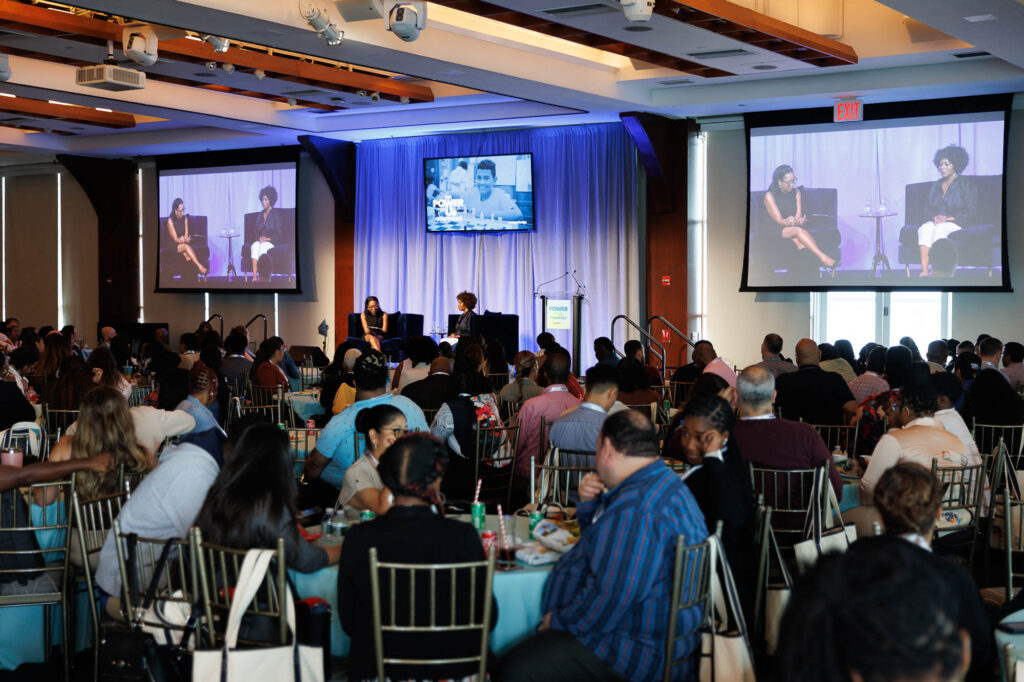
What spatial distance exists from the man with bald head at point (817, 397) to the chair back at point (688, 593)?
4386 millimetres

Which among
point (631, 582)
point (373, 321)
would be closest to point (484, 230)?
point (373, 321)

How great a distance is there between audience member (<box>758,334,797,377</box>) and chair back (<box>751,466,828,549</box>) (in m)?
4.06

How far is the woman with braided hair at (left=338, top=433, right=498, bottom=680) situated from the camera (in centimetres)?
319

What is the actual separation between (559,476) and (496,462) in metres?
1.40

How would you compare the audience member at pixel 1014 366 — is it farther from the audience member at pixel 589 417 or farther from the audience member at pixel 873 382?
the audience member at pixel 589 417

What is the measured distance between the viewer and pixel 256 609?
130 inches

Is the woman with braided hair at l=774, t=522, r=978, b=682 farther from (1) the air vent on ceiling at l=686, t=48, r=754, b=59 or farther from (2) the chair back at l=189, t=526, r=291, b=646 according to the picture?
(1) the air vent on ceiling at l=686, t=48, r=754, b=59

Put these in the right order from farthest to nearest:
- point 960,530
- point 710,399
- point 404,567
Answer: point 960,530, point 710,399, point 404,567

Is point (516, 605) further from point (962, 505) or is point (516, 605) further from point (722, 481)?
point (962, 505)

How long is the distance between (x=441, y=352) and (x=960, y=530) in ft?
19.6

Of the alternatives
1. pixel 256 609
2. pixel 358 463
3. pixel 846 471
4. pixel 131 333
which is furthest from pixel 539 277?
pixel 256 609

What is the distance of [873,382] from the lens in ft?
25.8

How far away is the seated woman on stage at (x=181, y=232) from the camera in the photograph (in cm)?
1817

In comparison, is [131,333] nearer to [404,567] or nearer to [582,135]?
[582,135]
